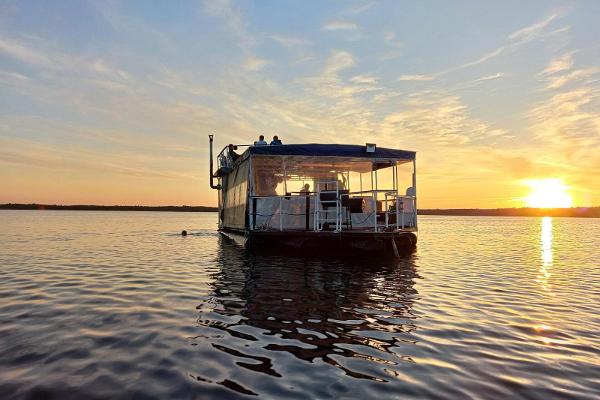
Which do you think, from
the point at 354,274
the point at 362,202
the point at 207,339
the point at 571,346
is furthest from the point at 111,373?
the point at 362,202

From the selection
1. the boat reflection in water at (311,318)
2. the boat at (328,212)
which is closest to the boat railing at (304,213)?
the boat at (328,212)

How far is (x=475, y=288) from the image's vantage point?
38.1 ft

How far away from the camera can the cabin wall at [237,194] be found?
64.6 ft

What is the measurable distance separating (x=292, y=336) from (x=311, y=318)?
3.95 ft

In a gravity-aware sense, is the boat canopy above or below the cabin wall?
above

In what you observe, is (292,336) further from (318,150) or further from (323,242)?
(318,150)

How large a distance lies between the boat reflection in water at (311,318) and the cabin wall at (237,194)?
6.45 metres

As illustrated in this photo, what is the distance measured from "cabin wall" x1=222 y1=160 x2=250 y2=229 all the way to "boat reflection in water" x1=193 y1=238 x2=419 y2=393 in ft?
21.2

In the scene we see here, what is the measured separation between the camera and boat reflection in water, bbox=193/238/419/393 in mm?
5422

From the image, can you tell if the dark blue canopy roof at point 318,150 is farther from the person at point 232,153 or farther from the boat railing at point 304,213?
the person at point 232,153

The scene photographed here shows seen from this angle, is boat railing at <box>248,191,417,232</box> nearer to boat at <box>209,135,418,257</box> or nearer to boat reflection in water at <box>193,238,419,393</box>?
boat at <box>209,135,418,257</box>

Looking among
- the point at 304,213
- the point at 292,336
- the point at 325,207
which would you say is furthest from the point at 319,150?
the point at 292,336

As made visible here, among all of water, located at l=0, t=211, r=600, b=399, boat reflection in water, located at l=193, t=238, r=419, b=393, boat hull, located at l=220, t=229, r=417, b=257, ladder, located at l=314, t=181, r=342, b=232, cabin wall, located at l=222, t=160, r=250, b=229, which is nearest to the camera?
water, located at l=0, t=211, r=600, b=399

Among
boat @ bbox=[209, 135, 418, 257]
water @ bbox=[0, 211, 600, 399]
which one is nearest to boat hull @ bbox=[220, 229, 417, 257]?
boat @ bbox=[209, 135, 418, 257]
